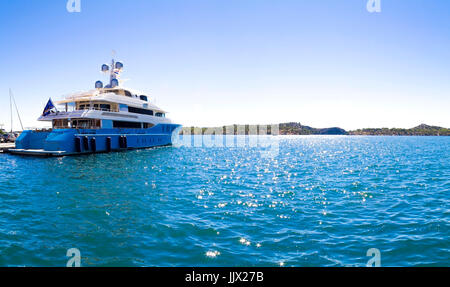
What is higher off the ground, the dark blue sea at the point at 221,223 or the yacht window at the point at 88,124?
the yacht window at the point at 88,124

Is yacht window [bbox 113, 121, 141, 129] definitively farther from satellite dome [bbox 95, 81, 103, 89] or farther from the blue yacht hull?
satellite dome [bbox 95, 81, 103, 89]

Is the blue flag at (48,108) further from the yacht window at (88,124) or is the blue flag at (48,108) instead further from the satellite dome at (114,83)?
the satellite dome at (114,83)

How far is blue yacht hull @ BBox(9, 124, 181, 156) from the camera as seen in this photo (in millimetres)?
27578

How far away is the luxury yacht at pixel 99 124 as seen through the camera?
2862 cm

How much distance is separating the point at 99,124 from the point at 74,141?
4.58 metres

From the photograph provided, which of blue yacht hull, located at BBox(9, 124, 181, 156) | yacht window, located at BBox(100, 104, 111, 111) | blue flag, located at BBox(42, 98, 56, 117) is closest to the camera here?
blue yacht hull, located at BBox(9, 124, 181, 156)

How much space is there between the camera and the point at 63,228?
26.3ft

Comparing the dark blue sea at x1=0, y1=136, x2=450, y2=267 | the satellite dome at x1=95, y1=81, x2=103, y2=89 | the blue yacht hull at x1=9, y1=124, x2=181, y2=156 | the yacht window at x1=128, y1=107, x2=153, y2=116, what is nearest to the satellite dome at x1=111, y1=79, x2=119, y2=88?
the satellite dome at x1=95, y1=81, x2=103, y2=89

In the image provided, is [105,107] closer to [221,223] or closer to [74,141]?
[74,141]

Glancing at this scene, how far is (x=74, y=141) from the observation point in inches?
1138

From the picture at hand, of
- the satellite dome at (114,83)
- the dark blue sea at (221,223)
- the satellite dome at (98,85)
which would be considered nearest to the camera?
the dark blue sea at (221,223)

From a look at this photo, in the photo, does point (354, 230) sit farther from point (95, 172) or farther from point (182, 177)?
point (95, 172)

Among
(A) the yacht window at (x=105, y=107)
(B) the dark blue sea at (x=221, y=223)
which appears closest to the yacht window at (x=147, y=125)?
(A) the yacht window at (x=105, y=107)

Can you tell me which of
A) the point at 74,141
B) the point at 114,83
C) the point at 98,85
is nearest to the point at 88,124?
the point at 74,141
